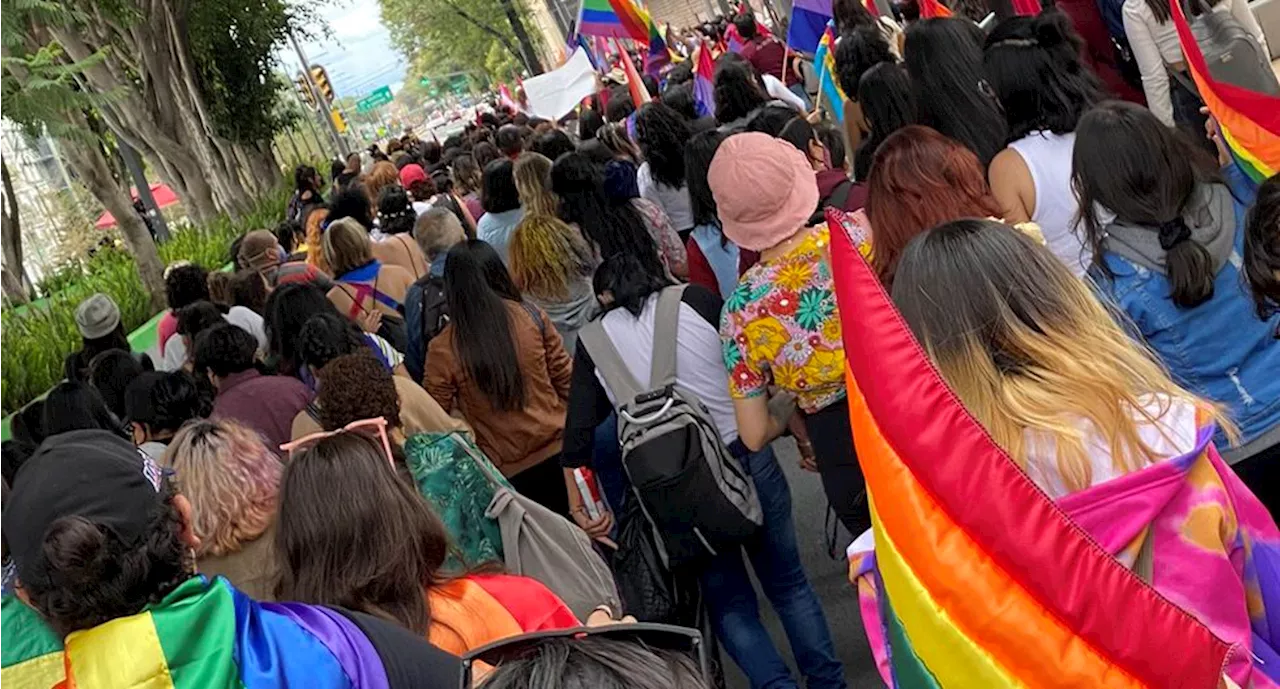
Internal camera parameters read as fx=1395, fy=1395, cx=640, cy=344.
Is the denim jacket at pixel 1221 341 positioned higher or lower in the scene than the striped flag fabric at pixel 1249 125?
lower

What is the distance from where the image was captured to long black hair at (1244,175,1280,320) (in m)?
2.73

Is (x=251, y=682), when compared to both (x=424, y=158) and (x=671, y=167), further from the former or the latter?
(x=424, y=158)

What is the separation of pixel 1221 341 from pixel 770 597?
1.84 metres

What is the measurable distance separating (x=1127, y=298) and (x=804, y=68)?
347 inches

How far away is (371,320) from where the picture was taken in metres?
7.03

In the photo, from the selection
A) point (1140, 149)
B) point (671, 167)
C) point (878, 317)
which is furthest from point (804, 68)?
point (878, 317)

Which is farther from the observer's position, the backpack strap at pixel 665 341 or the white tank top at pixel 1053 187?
the backpack strap at pixel 665 341

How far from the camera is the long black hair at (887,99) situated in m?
5.20

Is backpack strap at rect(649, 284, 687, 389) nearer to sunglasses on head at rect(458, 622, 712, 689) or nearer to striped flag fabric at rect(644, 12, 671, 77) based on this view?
sunglasses on head at rect(458, 622, 712, 689)

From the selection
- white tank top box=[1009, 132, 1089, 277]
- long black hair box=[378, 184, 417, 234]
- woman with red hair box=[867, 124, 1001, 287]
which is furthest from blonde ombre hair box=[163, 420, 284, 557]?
long black hair box=[378, 184, 417, 234]

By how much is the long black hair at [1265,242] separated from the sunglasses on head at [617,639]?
1.72 meters

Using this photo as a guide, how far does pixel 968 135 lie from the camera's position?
4906 mm

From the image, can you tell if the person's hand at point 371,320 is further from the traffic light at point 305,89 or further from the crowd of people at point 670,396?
the traffic light at point 305,89

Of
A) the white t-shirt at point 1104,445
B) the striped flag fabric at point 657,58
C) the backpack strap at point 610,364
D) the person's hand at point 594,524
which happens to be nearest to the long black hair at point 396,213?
the person's hand at point 594,524
